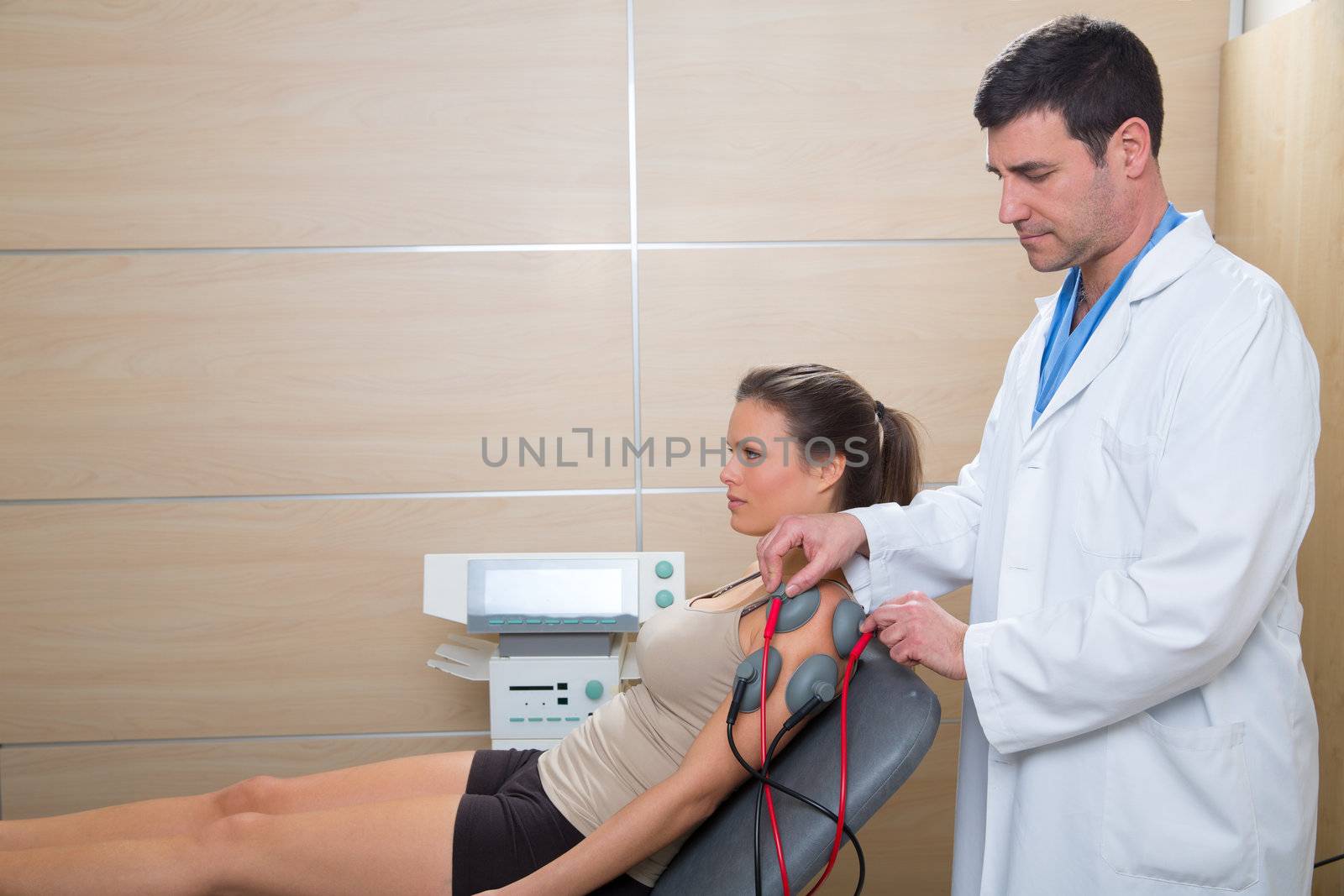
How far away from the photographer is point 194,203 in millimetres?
2268

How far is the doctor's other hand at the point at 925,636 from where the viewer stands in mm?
Result: 1128

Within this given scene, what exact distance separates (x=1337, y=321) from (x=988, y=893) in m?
1.21

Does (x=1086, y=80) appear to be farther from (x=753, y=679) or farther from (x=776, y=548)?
(x=753, y=679)

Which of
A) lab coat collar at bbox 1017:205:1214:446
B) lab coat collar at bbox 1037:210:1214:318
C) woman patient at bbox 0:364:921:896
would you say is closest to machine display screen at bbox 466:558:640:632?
woman patient at bbox 0:364:921:896

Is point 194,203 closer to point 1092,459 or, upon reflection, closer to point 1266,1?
point 1092,459

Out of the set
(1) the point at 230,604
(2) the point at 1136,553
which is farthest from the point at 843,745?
(1) the point at 230,604

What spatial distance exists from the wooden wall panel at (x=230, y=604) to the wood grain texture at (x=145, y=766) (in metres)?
0.04

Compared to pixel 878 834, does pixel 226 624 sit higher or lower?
higher

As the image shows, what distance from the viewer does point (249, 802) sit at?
1.48 metres

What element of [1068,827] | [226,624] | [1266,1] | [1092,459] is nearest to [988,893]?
[1068,827]

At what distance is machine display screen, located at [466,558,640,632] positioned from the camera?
6.30 ft

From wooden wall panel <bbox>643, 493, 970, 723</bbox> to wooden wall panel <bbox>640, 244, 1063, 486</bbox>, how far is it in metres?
0.13

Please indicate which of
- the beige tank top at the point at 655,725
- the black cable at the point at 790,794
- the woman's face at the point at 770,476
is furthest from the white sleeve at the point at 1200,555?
the woman's face at the point at 770,476

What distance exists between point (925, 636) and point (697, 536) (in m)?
1.26
